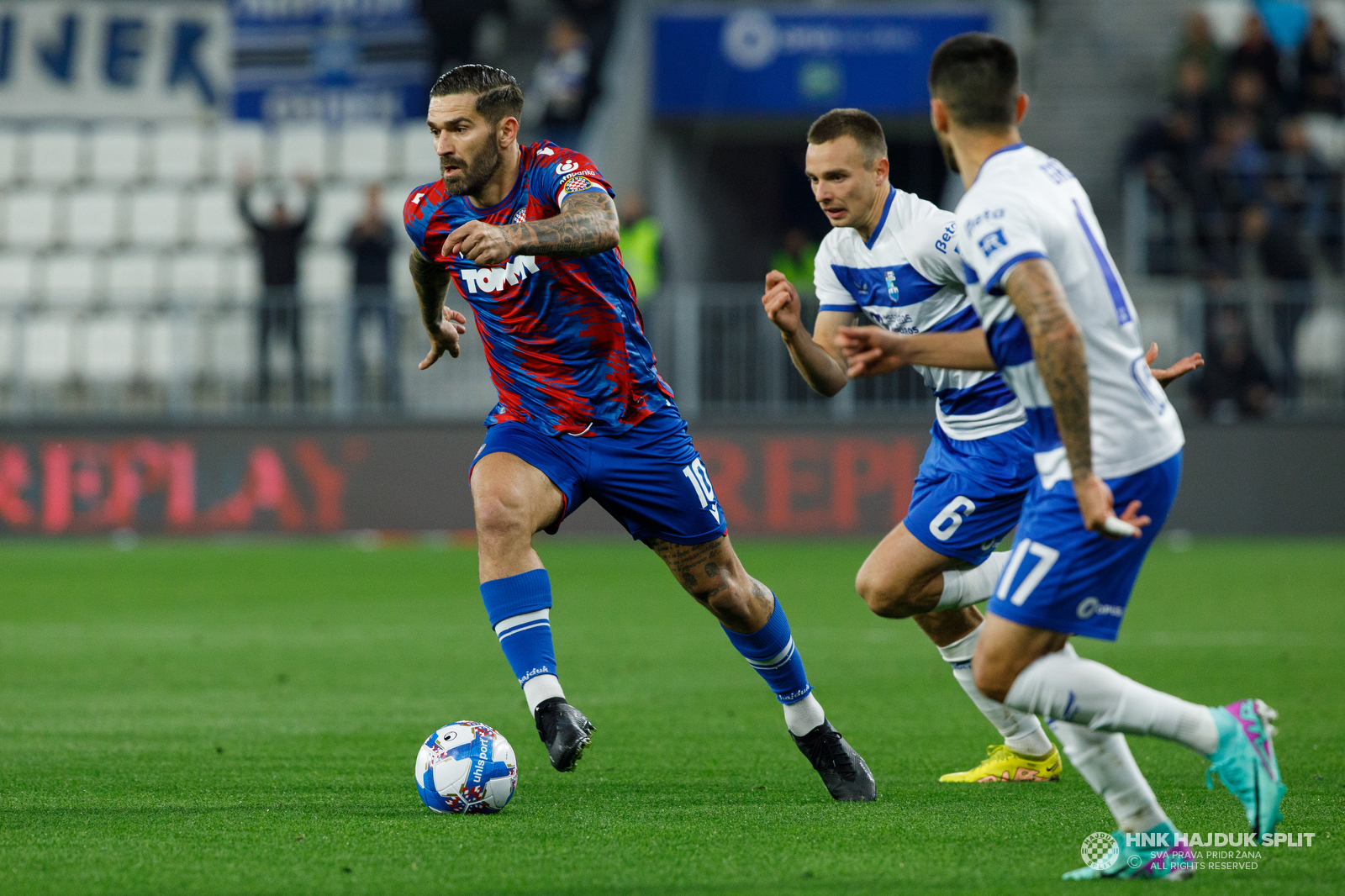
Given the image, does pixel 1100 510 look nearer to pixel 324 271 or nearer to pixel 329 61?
pixel 324 271

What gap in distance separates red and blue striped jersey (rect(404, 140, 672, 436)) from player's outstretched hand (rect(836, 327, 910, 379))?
170cm

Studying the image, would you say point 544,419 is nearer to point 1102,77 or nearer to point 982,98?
point 982,98

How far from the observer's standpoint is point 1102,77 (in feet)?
75.2

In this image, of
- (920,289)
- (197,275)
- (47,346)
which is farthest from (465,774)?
(197,275)

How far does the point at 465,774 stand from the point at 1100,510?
2.21 metres

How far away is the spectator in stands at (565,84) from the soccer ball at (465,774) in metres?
15.4

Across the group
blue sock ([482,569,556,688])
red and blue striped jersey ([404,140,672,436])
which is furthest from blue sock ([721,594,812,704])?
red and blue striped jersey ([404,140,672,436])

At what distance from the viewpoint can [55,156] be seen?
22.3 m

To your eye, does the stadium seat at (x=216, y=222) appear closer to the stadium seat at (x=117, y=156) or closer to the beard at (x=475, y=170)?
the stadium seat at (x=117, y=156)

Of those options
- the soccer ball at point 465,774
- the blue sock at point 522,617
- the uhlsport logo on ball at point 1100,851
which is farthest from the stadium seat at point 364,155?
the uhlsport logo on ball at point 1100,851

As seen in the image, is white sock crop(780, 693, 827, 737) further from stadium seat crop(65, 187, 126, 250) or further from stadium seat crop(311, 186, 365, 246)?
stadium seat crop(65, 187, 126, 250)

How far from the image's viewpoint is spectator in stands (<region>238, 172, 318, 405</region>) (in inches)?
697

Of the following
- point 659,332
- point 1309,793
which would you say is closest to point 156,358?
point 659,332

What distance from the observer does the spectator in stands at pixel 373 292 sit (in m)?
17.6
